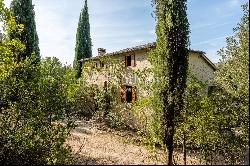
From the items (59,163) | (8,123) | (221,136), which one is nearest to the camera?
(59,163)

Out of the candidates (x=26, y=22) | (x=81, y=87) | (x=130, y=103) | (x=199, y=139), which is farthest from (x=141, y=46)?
(x=199, y=139)

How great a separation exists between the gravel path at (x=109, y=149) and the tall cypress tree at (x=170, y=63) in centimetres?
263

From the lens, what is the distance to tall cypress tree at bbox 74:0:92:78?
47.6 meters

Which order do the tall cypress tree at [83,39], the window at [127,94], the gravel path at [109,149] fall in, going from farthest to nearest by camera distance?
the tall cypress tree at [83,39]
the window at [127,94]
the gravel path at [109,149]

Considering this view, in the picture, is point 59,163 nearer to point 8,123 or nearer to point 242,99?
point 8,123

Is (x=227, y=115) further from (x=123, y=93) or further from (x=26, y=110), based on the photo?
(x=123, y=93)

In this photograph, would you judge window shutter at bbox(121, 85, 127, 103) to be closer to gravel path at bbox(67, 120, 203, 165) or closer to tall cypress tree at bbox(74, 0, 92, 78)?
gravel path at bbox(67, 120, 203, 165)

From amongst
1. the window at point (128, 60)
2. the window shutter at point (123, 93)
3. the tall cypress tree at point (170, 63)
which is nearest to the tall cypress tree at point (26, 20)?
the window at point (128, 60)

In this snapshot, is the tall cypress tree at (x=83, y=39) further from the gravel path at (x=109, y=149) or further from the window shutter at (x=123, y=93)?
the gravel path at (x=109, y=149)

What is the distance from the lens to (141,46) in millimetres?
28359

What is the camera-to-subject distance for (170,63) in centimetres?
1572

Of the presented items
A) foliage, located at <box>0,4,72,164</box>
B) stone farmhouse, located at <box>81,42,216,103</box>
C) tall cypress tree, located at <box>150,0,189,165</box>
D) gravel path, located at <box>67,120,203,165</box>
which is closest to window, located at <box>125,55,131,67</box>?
stone farmhouse, located at <box>81,42,216,103</box>

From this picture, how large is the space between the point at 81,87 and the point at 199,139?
787 inches

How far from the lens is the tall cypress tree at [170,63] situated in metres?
15.5
